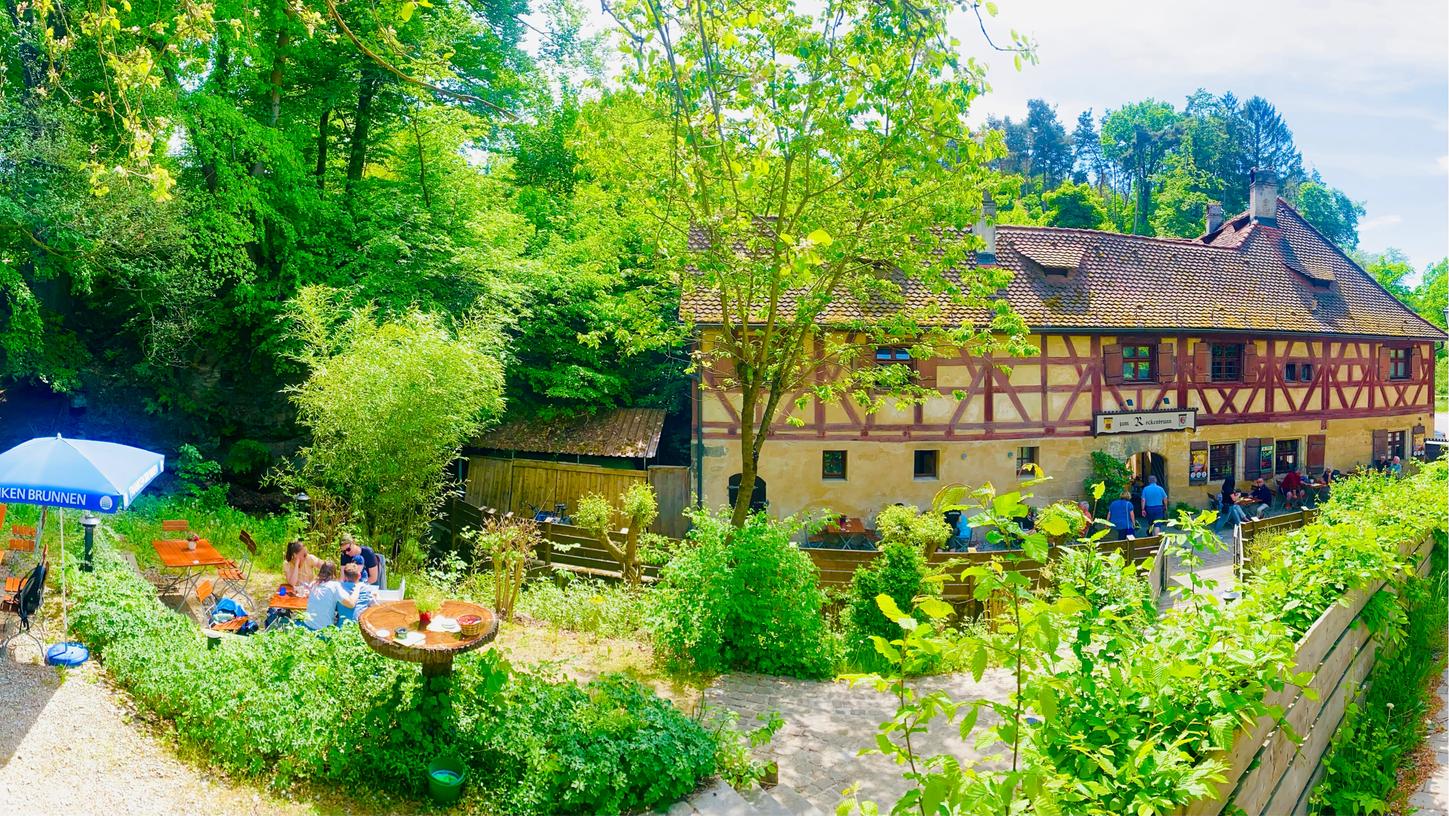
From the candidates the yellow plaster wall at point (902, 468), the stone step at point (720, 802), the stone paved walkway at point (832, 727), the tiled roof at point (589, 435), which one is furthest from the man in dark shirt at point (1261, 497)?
the stone step at point (720, 802)

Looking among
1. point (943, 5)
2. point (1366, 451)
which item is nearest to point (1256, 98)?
point (1366, 451)

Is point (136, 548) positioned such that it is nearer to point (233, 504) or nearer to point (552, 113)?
point (233, 504)

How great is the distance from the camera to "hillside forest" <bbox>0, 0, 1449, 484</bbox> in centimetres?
1160

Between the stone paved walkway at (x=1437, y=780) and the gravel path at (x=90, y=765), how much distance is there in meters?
6.40

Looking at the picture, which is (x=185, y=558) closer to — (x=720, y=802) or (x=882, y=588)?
(x=720, y=802)

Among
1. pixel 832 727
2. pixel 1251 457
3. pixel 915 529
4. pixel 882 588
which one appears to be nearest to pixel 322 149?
pixel 915 529

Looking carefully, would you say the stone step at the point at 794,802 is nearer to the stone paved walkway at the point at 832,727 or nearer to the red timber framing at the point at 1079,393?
the stone paved walkway at the point at 832,727

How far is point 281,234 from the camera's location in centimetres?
1585

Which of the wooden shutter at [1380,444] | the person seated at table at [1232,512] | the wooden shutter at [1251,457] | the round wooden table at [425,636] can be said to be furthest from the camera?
the wooden shutter at [1380,444]

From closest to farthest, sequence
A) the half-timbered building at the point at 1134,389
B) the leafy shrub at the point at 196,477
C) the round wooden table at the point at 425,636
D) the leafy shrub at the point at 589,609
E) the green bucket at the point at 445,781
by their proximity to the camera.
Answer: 1. the green bucket at the point at 445,781
2. the round wooden table at the point at 425,636
3. the leafy shrub at the point at 589,609
4. the leafy shrub at the point at 196,477
5. the half-timbered building at the point at 1134,389

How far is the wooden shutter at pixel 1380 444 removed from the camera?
74.1 ft

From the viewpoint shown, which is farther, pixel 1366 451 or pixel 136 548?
pixel 1366 451

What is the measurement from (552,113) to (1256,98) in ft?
155

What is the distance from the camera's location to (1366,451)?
73.0 ft
